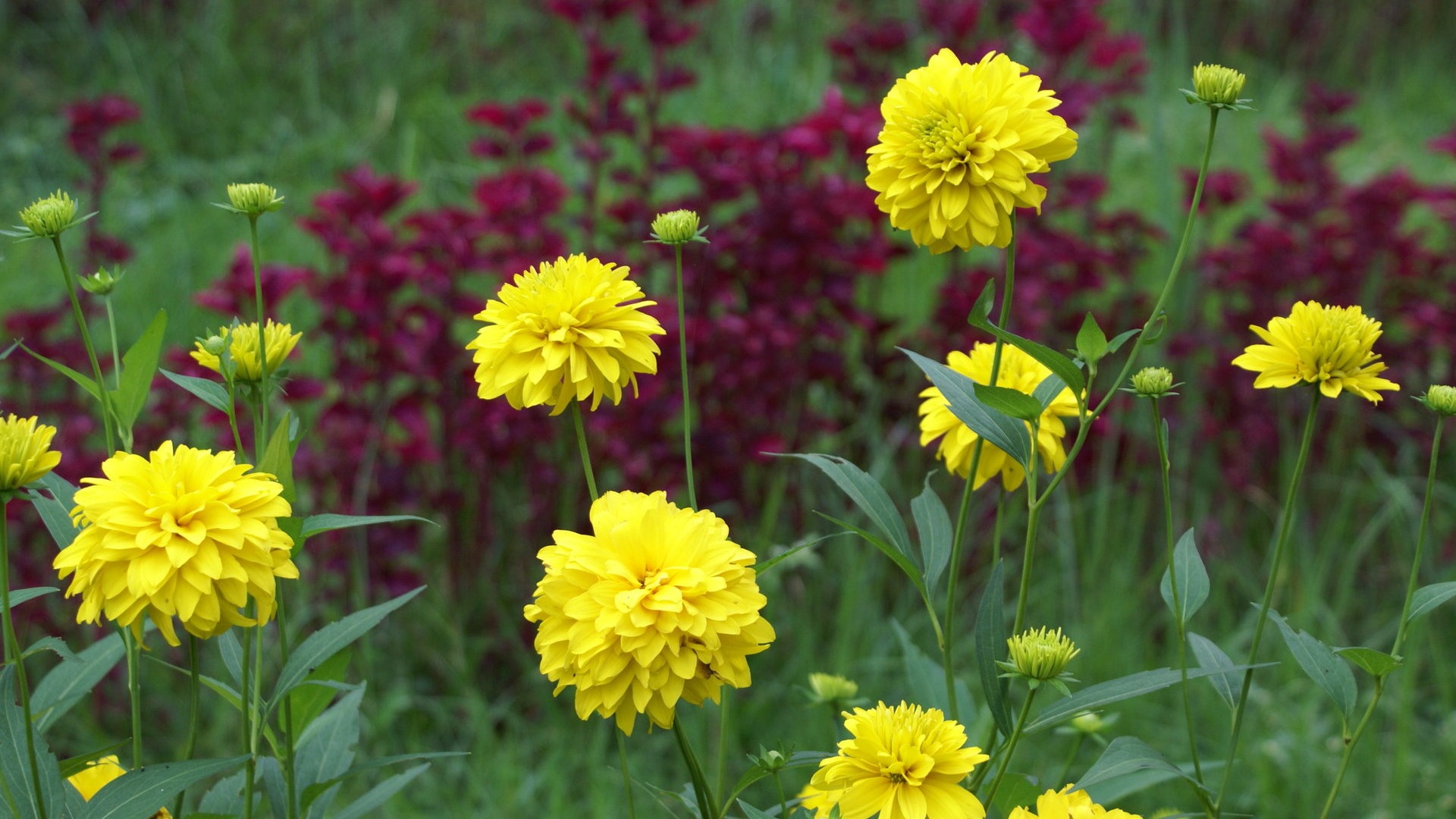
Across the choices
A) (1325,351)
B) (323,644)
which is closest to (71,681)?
(323,644)

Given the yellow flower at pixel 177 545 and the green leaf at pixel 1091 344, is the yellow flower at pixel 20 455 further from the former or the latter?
the green leaf at pixel 1091 344

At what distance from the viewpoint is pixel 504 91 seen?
4676 mm

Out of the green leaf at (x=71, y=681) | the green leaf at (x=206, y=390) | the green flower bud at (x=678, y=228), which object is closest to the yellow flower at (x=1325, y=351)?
the green flower bud at (x=678, y=228)

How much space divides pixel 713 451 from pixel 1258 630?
1.45m

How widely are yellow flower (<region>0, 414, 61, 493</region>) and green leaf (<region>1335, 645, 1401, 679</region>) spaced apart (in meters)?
0.79

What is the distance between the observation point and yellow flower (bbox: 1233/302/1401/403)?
866 millimetres

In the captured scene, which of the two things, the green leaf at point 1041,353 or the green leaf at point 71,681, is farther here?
the green leaf at point 71,681


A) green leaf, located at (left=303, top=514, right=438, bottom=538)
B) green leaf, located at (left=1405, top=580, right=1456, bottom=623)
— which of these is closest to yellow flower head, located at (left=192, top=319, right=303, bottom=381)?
green leaf, located at (left=303, top=514, right=438, bottom=538)

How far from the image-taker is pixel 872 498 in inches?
35.1

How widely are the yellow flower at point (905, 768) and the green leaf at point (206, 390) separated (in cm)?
44

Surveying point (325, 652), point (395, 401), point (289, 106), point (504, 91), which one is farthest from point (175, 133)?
point (325, 652)

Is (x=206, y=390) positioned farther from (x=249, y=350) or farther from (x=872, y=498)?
(x=872, y=498)

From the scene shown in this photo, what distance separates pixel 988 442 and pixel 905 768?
0.32 meters

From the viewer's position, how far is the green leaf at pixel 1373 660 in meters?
0.83
